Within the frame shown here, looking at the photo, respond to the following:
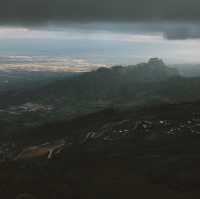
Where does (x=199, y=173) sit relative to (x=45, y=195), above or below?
below

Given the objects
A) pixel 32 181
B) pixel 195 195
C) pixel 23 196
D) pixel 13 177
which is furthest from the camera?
pixel 13 177

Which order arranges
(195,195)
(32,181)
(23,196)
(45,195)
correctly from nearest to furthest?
1. (23,196)
2. (45,195)
3. (195,195)
4. (32,181)

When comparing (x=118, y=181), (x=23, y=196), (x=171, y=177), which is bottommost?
(x=171, y=177)

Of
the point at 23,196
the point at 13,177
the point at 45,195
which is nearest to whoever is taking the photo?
the point at 23,196

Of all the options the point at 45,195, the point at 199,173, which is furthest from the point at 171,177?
the point at 45,195

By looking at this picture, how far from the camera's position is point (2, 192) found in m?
115

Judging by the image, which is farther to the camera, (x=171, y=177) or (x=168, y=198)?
(x=171, y=177)

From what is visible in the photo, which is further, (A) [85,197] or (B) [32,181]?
(B) [32,181]

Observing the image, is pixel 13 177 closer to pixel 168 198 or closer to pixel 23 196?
pixel 23 196

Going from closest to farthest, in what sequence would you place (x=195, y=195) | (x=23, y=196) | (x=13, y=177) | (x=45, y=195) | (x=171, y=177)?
(x=23, y=196) → (x=45, y=195) → (x=195, y=195) → (x=13, y=177) → (x=171, y=177)

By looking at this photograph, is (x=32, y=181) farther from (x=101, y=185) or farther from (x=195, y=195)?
(x=195, y=195)

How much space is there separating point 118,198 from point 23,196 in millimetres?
29059

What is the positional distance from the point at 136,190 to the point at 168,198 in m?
16.0

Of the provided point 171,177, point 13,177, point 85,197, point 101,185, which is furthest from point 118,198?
point 171,177
